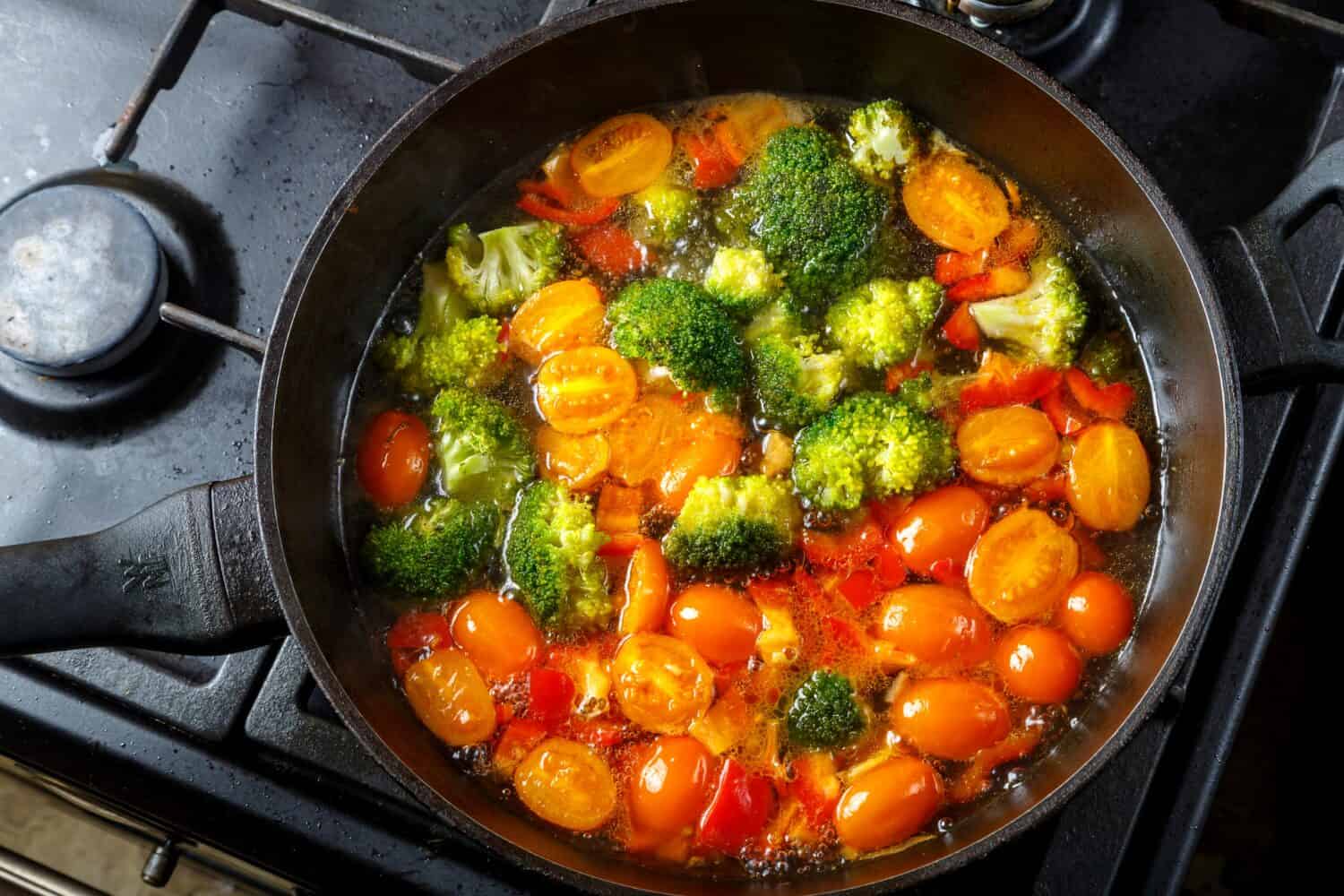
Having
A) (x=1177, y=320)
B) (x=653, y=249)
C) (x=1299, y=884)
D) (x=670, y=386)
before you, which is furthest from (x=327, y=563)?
(x=1299, y=884)

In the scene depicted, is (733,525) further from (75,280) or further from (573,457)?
(75,280)

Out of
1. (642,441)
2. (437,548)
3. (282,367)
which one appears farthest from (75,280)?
(642,441)

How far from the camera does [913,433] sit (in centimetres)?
173

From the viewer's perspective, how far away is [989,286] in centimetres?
188

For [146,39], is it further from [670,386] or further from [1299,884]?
[1299,884]

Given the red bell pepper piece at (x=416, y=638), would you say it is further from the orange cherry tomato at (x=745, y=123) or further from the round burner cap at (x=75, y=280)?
the orange cherry tomato at (x=745, y=123)

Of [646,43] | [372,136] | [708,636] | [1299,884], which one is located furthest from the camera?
[1299,884]

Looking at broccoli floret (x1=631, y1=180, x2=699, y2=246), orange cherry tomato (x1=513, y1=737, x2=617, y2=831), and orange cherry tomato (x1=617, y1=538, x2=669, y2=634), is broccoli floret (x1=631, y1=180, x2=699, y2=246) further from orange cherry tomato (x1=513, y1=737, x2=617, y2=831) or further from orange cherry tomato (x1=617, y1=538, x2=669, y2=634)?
orange cherry tomato (x1=513, y1=737, x2=617, y2=831)

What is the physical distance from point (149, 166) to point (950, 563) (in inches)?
62.5

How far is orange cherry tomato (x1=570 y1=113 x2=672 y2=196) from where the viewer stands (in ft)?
6.37

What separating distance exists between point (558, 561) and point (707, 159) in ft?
2.45

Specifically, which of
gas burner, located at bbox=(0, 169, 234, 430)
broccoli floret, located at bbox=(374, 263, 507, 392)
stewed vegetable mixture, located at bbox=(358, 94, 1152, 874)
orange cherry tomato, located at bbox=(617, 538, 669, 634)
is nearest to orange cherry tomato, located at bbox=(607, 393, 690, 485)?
stewed vegetable mixture, located at bbox=(358, 94, 1152, 874)

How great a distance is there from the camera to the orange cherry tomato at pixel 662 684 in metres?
1.71

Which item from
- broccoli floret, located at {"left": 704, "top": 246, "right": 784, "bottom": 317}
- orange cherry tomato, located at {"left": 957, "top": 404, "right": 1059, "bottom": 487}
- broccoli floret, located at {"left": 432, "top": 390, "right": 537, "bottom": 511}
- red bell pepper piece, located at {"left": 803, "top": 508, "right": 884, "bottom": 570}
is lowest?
broccoli floret, located at {"left": 432, "top": 390, "right": 537, "bottom": 511}
